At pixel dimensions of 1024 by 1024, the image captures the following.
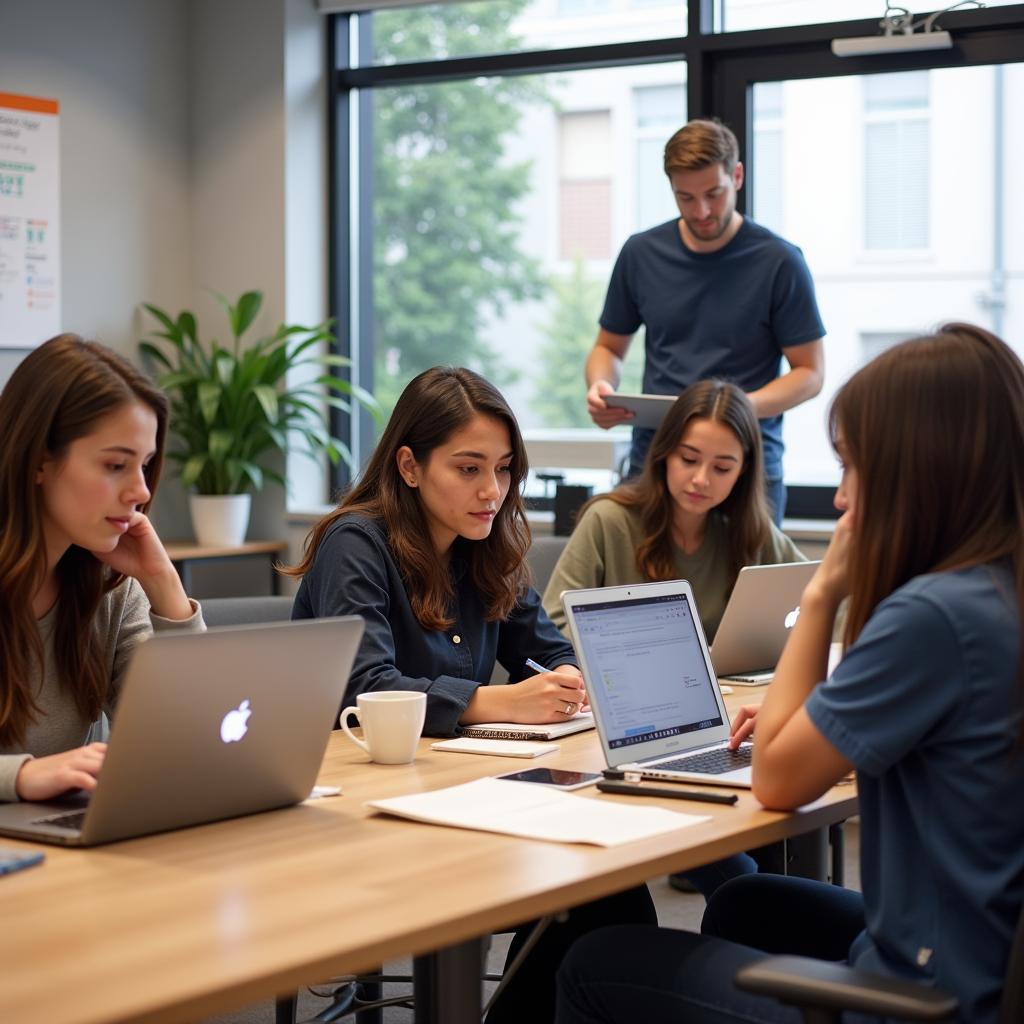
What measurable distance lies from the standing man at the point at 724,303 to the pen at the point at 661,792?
1.93 m

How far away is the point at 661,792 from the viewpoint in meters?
1.72

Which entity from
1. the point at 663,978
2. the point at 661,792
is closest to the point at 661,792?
the point at 661,792

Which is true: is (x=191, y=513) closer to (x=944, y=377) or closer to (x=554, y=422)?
(x=554, y=422)

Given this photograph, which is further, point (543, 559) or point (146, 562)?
point (543, 559)

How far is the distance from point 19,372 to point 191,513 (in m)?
3.58

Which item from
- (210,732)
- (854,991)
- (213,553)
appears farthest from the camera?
(213,553)

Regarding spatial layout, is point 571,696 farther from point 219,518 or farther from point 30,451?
point 219,518

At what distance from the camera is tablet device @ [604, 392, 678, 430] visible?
335 centimetres

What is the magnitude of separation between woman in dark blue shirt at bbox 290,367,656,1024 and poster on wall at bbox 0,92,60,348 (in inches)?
111

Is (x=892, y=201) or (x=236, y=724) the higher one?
(x=892, y=201)

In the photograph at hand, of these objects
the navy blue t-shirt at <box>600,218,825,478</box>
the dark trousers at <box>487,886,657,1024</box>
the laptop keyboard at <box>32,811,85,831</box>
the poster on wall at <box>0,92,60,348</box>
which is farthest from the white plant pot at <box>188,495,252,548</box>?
the laptop keyboard at <box>32,811,85,831</box>

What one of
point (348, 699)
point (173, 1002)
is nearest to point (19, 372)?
point (348, 699)

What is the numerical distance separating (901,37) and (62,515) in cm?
314

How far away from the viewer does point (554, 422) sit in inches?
201
